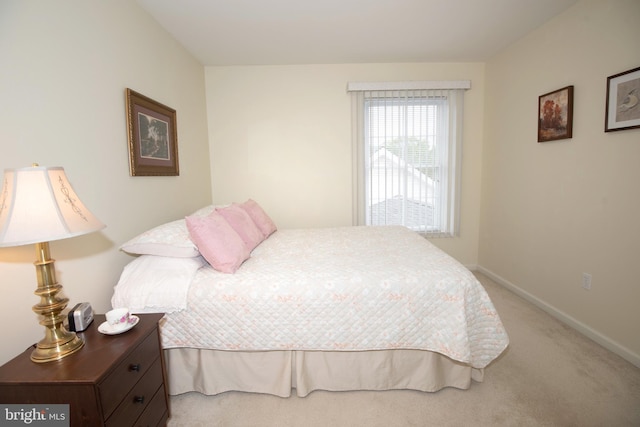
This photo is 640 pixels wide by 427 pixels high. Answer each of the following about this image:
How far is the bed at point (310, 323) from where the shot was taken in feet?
5.24

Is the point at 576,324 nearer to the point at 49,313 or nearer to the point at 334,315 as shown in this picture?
the point at 334,315

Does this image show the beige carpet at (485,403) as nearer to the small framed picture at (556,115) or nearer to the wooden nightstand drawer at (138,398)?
the wooden nightstand drawer at (138,398)

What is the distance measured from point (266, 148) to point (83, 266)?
7.60 feet

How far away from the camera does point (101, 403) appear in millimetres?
1001

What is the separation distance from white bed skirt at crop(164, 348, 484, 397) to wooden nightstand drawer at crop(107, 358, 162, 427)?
30cm

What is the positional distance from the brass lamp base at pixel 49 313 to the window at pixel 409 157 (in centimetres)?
288

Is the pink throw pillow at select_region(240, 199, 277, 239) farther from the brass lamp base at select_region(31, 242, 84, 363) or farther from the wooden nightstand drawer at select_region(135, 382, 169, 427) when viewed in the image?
the brass lamp base at select_region(31, 242, 84, 363)

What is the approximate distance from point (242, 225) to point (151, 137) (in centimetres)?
95

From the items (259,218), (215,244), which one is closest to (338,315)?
(215,244)

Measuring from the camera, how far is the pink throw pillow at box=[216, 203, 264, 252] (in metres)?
2.21

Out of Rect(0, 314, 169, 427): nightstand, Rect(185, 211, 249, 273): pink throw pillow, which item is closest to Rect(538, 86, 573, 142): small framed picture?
Rect(185, 211, 249, 273): pink throw pillow

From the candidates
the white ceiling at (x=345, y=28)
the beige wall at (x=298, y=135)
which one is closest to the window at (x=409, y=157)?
the beige wall at (x=298, y=135)

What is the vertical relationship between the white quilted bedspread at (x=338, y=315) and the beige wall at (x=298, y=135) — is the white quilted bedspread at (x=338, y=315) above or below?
below

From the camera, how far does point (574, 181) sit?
7.77 feet
